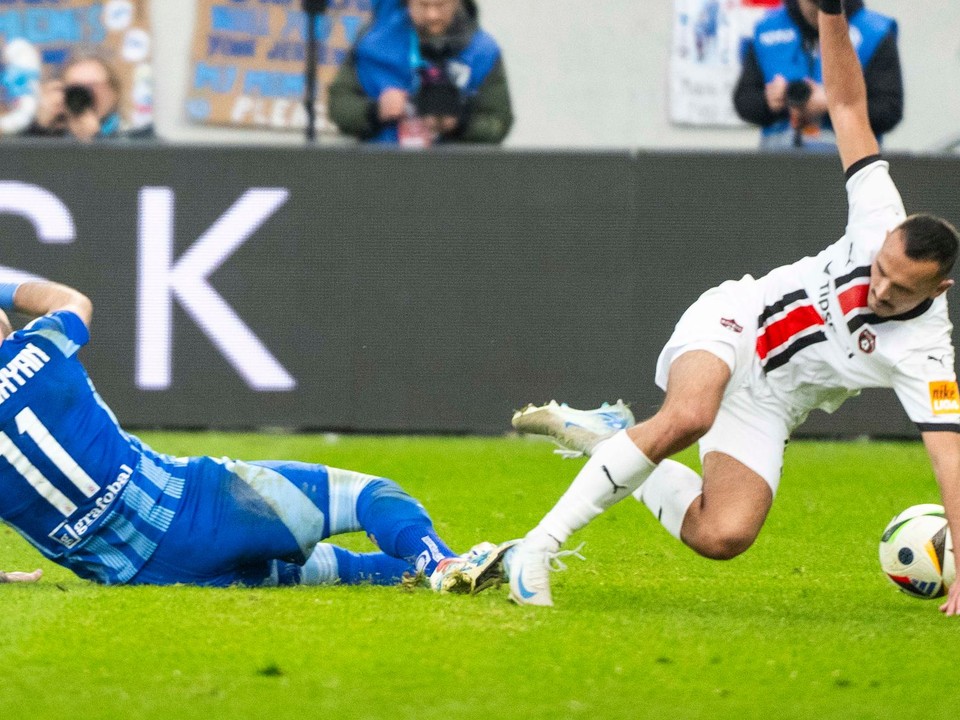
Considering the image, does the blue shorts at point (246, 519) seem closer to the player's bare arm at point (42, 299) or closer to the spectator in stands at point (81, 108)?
the player's bare arm at point (42, 299)

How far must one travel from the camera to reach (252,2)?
13.8 m

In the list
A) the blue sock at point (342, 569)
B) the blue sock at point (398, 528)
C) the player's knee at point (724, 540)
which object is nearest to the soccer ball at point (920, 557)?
the player's knee at point (724, 540)

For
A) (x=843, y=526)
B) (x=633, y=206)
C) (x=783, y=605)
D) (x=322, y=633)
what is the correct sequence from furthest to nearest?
(x=633, y=206) → (x=843, y=526) → (x=783, y=605) → (x=322, y=633)

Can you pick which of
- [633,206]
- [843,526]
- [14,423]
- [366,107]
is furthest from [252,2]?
[14,423]

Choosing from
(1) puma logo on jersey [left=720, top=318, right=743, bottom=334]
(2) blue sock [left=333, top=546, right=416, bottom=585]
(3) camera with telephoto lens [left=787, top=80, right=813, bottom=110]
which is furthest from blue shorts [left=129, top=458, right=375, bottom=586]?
(3) camera with telephoto lens [left=787, top=80, right=813, bottom=110]

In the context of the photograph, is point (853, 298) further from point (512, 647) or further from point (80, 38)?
point (80, 38)

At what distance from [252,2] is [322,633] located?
9.84 m

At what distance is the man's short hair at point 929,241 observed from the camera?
5.27 metres

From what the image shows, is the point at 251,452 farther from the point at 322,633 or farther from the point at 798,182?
the point at 322,633

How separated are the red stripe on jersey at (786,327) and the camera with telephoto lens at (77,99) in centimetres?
598

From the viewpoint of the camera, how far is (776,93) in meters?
9.81

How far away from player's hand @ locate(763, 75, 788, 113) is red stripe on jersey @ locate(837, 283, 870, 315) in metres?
4.28

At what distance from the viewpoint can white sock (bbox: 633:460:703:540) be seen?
19.2 ft

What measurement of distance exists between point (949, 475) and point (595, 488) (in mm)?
1128
